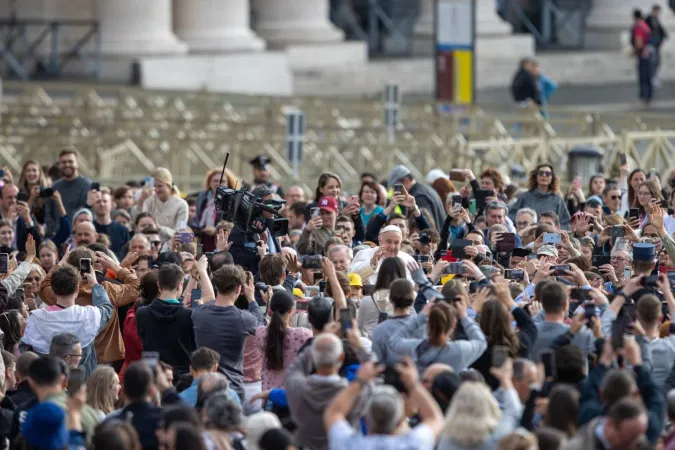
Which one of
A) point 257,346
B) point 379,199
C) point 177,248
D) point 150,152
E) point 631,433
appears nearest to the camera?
point 631,433

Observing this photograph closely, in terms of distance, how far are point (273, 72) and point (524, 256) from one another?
21912 millimetres

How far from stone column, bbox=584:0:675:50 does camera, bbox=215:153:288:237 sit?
28425mm

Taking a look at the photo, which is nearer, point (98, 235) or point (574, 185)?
point (98, 235)

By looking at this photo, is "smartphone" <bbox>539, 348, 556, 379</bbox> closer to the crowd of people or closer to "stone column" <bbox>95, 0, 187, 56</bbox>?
the crowd of people

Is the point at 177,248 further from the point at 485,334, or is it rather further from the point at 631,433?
the point at 631,433

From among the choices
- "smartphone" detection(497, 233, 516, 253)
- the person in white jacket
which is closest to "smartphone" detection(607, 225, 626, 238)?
"smartphone" detection(497, 233, 516, 253)

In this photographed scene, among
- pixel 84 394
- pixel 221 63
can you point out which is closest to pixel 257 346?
pixel 84 394

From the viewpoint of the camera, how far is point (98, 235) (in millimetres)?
16500

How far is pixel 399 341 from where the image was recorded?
11.3m

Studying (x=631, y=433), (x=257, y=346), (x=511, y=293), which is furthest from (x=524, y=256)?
(x=631, y=433)

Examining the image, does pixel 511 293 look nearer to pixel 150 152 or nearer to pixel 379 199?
pixel 379 199

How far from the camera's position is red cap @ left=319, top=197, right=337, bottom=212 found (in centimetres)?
1622

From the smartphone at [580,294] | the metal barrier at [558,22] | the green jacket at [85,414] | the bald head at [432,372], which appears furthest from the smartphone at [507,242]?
the metal barrier at [558,22]

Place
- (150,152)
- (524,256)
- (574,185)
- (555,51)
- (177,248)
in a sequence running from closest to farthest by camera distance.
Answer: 1. (524,256)
2. (177,248)
3. (574,185)
4. (150,152)
5. (555,51)
